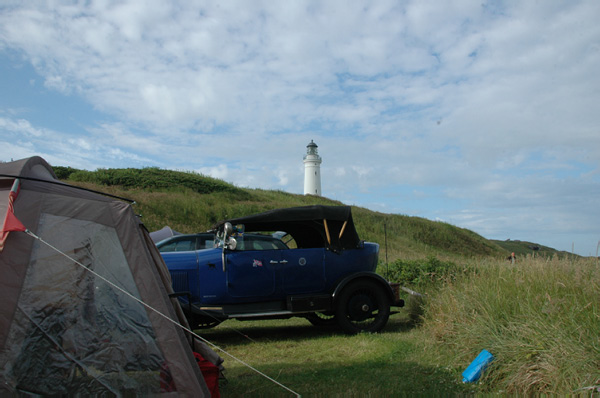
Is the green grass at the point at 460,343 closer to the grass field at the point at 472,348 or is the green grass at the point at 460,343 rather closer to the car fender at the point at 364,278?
the grass field at the point at 472,348

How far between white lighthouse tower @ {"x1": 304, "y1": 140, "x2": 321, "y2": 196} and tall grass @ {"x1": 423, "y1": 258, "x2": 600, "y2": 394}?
4874 centimetres

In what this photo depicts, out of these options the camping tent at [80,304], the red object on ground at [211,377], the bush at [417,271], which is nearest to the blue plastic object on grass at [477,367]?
the red object on ground at [211,377]

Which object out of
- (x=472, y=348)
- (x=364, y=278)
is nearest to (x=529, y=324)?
(x=472, y=348)

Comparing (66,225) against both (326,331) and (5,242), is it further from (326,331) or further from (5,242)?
(326,331)

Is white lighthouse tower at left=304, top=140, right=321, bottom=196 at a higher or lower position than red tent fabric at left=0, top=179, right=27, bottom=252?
higher

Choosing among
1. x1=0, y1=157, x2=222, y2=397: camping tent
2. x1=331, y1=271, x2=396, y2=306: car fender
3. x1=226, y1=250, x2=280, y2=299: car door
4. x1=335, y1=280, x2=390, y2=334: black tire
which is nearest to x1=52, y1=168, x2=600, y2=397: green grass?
x1=335, y1=280, x2=390, y2=334: black tire

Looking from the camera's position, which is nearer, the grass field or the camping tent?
the camping tent

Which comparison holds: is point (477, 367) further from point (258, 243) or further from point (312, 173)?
point (312, 173)

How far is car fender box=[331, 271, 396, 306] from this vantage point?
8.38 metres

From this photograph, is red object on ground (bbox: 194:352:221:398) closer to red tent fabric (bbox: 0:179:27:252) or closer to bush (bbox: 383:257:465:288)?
red tent fabric (bbox: 0:179:27:252)

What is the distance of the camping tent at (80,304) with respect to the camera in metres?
4.13

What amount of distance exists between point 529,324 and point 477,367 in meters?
0.74

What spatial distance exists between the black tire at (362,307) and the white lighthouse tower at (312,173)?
156 feet

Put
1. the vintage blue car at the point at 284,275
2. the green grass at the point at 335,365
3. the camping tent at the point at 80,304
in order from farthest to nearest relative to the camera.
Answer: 1. the vintage blue car at the point at 284,275
2. the green grass at the point at 335,365
3. the camping tent at the point at 80,304
